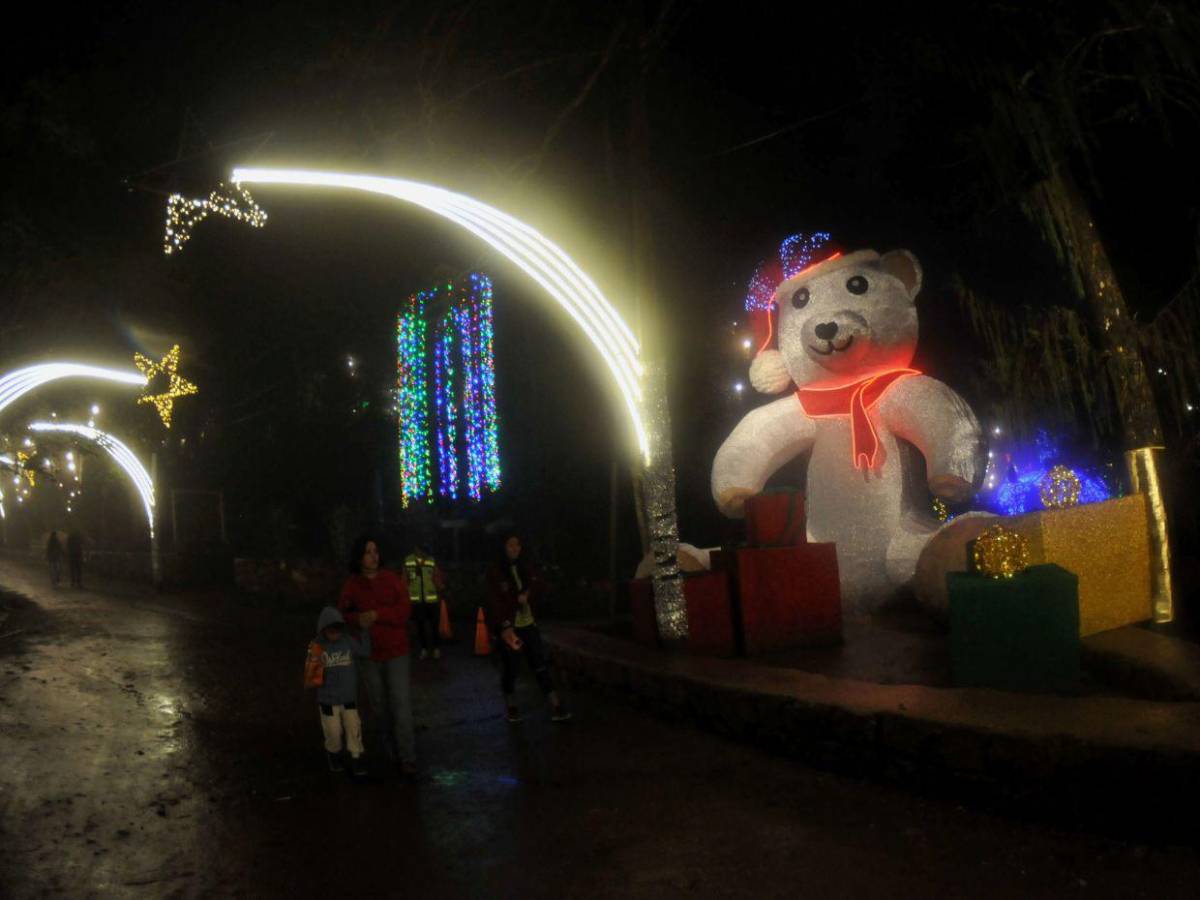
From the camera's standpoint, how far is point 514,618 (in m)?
9.09

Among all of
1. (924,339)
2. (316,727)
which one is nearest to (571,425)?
(924,339)

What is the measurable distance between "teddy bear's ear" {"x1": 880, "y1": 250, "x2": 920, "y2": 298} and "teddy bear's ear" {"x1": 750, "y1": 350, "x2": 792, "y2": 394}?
4.91 feet

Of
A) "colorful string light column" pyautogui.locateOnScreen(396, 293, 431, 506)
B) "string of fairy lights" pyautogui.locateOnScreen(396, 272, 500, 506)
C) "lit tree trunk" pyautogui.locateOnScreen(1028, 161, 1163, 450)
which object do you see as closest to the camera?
"lit tree trunk" pyautogui.locateOnScreen(1028, 161, 1163, 450)

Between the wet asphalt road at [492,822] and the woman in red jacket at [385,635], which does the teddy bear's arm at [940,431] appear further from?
the woman in red jacket at [385,635]

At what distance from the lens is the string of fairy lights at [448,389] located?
912 inches

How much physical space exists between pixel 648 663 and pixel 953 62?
5604 mm

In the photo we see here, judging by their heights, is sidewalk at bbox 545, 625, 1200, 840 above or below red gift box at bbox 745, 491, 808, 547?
below

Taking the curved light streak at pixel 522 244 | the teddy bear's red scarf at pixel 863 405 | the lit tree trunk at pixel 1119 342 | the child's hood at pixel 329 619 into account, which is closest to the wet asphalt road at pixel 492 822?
the child's hood at pixel 329 619

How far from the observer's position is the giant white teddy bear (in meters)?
10.9

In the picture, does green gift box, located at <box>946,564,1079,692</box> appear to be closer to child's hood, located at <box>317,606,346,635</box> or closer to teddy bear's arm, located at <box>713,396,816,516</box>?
child's hood, located at <box>317,606,346,635</box>

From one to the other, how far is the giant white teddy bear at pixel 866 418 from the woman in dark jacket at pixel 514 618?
11.2 feet

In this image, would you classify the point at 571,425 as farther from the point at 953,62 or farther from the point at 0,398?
the point at 953,62

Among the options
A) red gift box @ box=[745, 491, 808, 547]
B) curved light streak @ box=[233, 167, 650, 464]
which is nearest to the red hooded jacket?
curved light streak @ box=[233, 167, 650, 464]

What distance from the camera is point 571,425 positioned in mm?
21141
